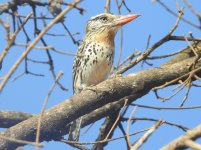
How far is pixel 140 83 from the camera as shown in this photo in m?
3.52

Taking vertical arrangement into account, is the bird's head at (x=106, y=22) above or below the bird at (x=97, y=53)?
above

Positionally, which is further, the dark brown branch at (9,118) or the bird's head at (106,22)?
the bird's head at (106,22)

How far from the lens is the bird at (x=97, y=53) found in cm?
456

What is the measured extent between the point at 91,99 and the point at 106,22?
1.60 m

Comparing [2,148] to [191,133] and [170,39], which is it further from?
[191,133]

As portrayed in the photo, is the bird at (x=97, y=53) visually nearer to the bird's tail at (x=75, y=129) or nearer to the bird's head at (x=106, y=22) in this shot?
the bird's head at (x=106, y=22)

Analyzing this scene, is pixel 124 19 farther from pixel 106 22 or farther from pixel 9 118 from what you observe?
pixel 9 118

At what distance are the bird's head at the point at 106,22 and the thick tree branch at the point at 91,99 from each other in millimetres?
1137

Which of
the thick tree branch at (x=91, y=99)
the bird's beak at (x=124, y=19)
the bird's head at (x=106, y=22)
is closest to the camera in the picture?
the thick tree branch at (x=91, y=99)

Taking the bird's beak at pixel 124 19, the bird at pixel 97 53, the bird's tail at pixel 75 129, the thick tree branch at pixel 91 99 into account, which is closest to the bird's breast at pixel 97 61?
the bird at pixel 97 53

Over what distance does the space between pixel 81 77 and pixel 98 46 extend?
29 centimetres

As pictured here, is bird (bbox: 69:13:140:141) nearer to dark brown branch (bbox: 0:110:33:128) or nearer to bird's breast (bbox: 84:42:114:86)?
bird's breast (bbox: 84:42:114:86)

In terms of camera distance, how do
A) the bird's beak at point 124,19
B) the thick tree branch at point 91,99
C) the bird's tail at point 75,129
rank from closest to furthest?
the thick tree branch at point 91,99 < the bird's tail at point 75,129 < the bird's beak at point 124,19

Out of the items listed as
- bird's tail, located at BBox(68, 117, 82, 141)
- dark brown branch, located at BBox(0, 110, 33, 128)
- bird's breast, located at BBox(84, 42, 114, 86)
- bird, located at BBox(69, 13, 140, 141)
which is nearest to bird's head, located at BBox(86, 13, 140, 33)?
bird, located at BBox(69, 13, 140, 141)
